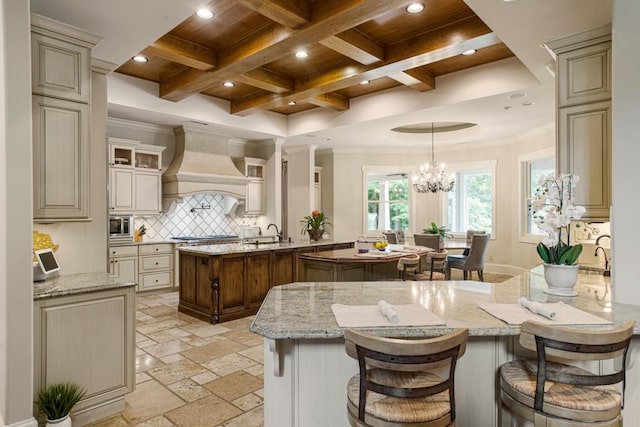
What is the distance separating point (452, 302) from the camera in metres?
2.10

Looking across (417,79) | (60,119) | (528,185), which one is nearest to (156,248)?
(60,119)

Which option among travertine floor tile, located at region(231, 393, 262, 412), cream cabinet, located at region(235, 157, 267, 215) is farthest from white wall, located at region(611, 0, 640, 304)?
cream cabinet, located at region(235, 157, 267, 215)

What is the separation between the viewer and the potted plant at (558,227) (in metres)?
2.26

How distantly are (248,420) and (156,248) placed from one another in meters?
4.19

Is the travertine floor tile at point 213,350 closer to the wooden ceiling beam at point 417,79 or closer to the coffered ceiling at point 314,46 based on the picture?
the coffered ceiling at point 314,46

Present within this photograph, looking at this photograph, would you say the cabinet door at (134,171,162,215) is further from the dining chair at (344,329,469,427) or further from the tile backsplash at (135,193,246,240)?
the dining chair at (344,329,469,427)

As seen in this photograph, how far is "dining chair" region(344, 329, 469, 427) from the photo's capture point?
1323mm

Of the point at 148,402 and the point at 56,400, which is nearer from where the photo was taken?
the point at 56,400

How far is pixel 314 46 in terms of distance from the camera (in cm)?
418

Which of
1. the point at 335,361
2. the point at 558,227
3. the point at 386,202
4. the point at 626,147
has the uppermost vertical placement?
the point at 626,147

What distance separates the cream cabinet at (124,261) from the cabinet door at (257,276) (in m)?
1.82

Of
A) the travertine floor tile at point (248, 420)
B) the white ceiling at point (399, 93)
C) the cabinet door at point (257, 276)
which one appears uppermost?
the white ceiling at point (399, 93)

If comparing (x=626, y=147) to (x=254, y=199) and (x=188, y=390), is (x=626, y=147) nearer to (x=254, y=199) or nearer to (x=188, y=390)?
(x=188, y=390)

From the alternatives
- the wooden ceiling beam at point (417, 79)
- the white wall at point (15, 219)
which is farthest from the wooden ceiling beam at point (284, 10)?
the wooden ceiling beam at point (417, 79)
